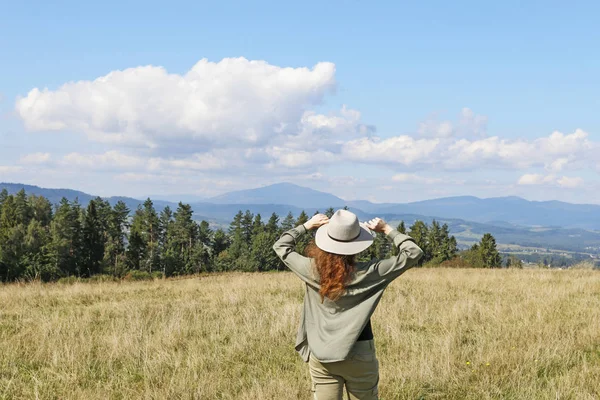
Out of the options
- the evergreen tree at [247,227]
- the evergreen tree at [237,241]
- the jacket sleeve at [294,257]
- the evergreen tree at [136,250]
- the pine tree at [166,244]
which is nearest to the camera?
the jacket sleeve at [294,257]

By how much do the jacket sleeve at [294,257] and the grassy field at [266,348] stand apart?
200 cm

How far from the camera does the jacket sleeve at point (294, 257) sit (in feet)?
10.7

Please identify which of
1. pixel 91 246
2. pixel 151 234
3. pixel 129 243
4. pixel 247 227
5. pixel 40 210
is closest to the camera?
pixel 91 246

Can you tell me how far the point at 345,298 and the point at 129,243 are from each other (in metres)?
87.4

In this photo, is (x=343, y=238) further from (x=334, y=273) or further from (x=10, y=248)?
(x=10, y=248)

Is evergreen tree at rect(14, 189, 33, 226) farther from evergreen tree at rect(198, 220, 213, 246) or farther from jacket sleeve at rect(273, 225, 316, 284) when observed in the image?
jacket sleeve at rect(273, 225, 316, 284)

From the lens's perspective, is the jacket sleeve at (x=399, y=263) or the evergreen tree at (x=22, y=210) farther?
the evergreen tree at (x=22, y=210)

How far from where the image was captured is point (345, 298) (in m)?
3.11

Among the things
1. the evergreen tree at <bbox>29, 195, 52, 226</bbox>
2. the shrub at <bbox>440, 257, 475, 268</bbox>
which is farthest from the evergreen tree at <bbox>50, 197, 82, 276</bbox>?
the shrub at <bbox>440, 257, 475, 268</bbox>

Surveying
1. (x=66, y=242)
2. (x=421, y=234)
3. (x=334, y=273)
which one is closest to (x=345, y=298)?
(x=334, y=273)

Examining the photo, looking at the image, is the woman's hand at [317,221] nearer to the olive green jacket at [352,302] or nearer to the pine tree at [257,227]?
the olive green jacket at [352,302]

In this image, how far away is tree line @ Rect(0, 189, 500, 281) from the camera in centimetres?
6725

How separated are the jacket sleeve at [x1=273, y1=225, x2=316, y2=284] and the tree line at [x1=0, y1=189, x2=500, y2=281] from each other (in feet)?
195

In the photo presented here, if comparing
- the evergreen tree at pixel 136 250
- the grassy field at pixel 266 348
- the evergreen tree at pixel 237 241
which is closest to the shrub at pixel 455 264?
the grassy field at pixel 266 348
